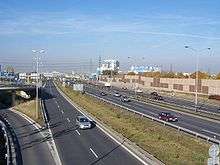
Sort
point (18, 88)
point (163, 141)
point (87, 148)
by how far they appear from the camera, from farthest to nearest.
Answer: point (18, 88)
point (163, 141)
point (87, 148)

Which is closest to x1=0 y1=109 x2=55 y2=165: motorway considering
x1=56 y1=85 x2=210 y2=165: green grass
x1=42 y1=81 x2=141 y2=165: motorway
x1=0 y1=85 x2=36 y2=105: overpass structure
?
x1=42 y1=81 x2=141 y2=165: motorway

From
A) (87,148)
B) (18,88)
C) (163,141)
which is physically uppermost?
(18,88)

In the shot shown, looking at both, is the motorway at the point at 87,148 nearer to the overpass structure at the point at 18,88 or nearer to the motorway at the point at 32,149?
the motorway at the point at 32,149

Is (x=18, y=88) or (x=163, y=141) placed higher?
(x=18, y=88)

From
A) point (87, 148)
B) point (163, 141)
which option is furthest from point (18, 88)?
point (87, 148)

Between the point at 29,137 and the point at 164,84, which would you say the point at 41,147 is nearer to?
the point at 29,137

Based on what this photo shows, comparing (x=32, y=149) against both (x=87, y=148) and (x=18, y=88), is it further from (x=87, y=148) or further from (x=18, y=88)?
(x=18, y=88)

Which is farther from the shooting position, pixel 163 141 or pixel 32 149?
pixel 163 141

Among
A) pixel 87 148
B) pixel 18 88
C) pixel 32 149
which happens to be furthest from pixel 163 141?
pixel 18 88

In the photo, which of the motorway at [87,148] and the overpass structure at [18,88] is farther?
the overpass structure at [18,88]

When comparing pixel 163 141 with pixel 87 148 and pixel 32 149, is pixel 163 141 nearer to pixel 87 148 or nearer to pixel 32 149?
pixel 87 148

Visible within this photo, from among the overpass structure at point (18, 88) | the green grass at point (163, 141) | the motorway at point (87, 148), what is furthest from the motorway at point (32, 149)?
the overpass structure at point (18, 88)

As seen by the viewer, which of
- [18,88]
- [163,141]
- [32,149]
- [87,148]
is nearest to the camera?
[87,148]

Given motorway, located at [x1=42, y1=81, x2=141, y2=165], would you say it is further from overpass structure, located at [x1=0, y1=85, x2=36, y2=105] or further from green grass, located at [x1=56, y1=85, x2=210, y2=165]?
overpass structure, located at [x1=0, y1=85, x2=36, y2=105]
